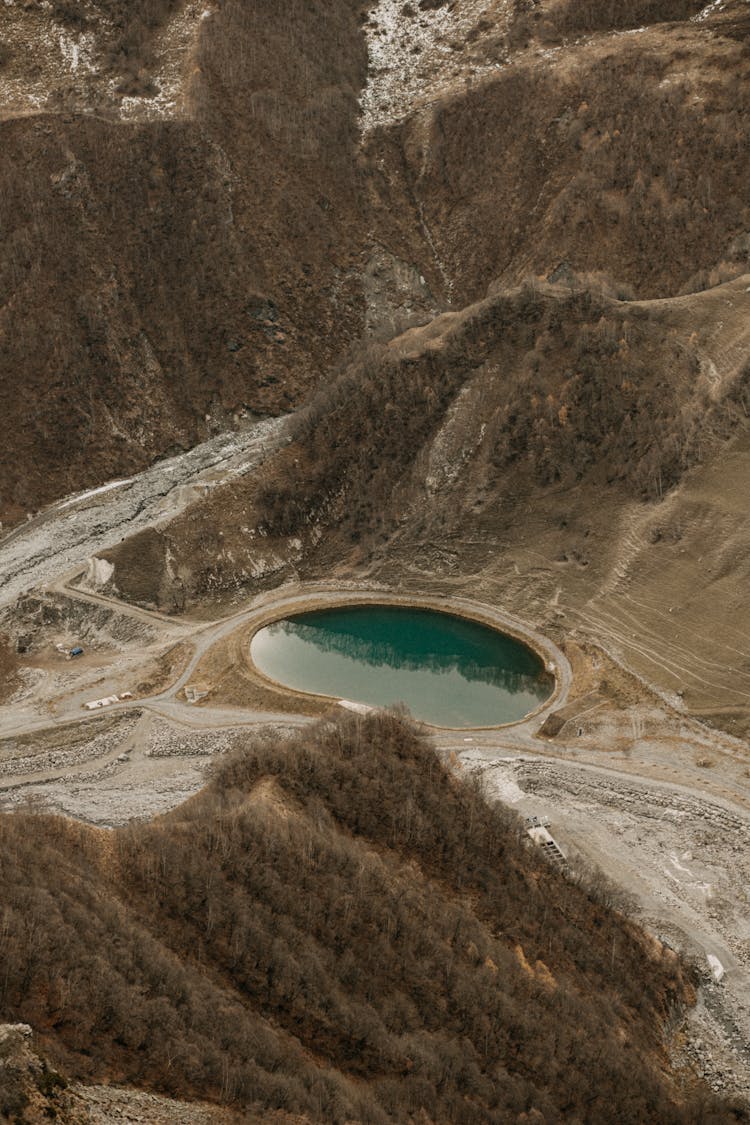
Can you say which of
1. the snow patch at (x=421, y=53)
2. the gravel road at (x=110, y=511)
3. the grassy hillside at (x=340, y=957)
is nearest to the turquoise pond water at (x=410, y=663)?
the gravel road at (x=110, y=511)

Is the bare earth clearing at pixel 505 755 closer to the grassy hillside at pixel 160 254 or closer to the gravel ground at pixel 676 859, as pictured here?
the gravel ground at pixel 676 859

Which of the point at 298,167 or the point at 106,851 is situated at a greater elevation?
the point at 298,167

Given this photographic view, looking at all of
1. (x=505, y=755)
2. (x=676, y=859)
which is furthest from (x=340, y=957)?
(x=505, y=755)

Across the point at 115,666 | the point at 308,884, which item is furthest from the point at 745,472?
the point at 308,884

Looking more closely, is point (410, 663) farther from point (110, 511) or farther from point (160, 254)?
point (160, 254)

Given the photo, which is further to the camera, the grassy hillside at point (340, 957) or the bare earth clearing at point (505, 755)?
the bare earth clearing at point (505, 755)

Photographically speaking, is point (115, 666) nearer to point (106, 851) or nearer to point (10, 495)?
point (10, 495)
